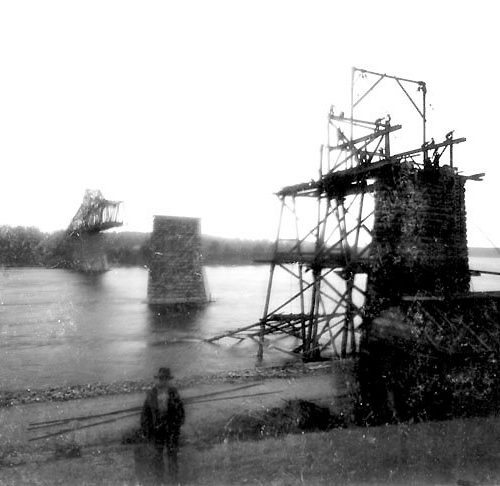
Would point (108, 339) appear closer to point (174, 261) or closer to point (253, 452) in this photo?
point (174, 261)

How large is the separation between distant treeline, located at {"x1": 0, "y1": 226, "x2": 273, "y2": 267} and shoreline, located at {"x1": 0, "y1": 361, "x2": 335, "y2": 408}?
6523cm

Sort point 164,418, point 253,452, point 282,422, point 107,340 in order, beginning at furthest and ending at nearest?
point 107,340 < point 282,422 < point 253,452 < point 164,418

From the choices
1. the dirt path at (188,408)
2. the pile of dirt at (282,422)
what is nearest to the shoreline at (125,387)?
the dirt path at (188,408)

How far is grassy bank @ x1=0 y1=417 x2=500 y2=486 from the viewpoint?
18.3 ft

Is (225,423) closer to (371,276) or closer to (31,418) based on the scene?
(31,418)

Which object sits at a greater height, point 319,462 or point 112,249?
point 112,249

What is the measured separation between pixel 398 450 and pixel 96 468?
4610 millimetres

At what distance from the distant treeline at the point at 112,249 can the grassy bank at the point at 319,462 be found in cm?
6989

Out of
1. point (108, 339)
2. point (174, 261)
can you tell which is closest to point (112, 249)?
point (174, 261)

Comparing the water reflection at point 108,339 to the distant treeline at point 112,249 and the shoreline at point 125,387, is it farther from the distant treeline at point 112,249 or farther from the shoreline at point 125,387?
the distant treeline at point 112,249

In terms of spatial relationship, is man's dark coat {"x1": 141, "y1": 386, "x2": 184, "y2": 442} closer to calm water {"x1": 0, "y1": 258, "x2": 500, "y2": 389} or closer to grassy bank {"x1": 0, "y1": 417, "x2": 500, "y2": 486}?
grassy bank {"x1": 0, "y1": 417, "x2": 500, "y2": 486}

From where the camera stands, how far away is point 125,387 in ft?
33.8

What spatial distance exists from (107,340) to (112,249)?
74186 millimetres

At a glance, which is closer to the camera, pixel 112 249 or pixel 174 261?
pixel 174 261
